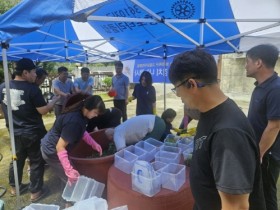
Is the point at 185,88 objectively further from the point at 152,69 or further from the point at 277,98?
the point at 152,69

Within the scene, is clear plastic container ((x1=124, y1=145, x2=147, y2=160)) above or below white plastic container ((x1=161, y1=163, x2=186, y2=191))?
above

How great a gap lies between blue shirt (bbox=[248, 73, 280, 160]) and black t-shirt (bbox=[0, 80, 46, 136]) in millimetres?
2325

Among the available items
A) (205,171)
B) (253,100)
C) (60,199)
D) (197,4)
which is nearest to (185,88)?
(205,171)

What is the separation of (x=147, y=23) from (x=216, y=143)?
3093 mm

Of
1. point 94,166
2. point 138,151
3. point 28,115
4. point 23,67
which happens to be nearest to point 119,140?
point 138,151

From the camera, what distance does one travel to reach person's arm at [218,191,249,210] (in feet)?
Answer: 2.79

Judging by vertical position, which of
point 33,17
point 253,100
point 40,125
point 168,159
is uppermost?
point 33,17

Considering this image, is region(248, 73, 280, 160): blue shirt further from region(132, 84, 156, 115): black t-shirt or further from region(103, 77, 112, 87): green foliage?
region(103, 77, 112, 87): green foliage

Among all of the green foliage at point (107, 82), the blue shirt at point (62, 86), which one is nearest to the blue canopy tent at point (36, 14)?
the blue shirt at point (62, 86)

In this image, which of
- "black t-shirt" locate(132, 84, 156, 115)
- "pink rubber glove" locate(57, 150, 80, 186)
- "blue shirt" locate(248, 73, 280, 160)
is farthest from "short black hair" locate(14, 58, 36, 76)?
"black t-shirt" locate(132, 84, 156, 115)

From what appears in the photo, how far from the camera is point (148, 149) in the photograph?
9.99 ft

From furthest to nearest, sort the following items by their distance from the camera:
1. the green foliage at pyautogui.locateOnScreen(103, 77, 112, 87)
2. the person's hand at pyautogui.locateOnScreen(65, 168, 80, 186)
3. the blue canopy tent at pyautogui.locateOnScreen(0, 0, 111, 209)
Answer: the green foliage at pyautogui.locateOnScreen(103, 77, 112, 87) < the person's hand at pyautogui.locateOnScreen(65, 168, 80, 186) < the blue canopy tent at pyautogui.locateOnScreen(0, 0, 111, 209)

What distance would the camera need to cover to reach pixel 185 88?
100cm

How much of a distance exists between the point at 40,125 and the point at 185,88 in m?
2.58
